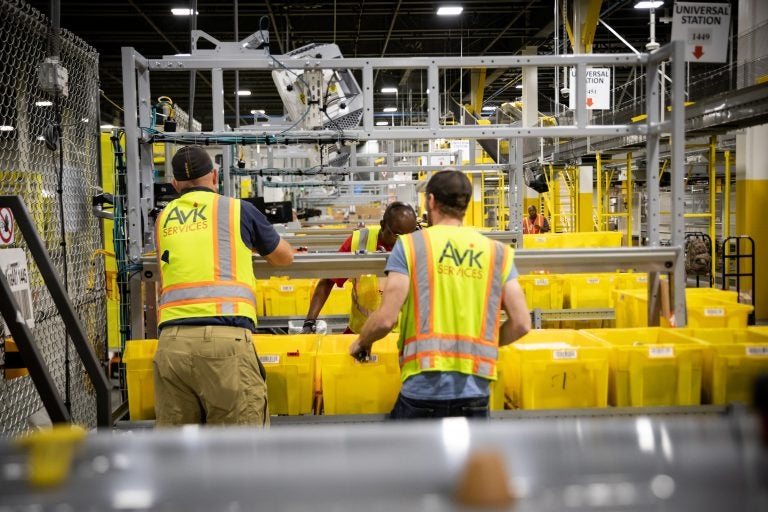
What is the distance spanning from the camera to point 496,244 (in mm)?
2760

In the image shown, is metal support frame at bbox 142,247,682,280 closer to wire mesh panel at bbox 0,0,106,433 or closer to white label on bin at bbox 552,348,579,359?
white label on bin at bbox 552,348,579,359

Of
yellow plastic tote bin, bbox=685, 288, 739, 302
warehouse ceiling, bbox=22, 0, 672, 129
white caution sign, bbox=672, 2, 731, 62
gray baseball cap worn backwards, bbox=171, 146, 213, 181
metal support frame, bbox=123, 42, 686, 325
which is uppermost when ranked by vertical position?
warehouse ceiling, bbox=22, 0, 672, 129

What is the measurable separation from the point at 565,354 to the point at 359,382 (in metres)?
1.13

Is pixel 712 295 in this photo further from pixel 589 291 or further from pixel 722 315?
pixel 589 291

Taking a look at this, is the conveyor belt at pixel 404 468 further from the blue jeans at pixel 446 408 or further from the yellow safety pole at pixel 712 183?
the yellow safety pole at pixel 712 183

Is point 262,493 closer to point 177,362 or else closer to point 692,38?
point 177,362

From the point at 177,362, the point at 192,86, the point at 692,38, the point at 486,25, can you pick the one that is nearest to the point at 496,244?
the point at 177,362

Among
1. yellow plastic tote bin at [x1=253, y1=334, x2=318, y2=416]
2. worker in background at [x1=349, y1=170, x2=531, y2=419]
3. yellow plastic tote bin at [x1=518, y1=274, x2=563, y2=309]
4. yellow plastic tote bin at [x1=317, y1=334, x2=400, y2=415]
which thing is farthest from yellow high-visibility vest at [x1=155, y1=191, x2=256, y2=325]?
yellow plastic tote bin at [x1=518, y1=274, x2=563, y2=309]

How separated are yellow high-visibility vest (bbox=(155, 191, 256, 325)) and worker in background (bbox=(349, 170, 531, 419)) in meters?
0.79

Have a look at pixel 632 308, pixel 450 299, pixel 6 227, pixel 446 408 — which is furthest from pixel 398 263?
pixel 632 308

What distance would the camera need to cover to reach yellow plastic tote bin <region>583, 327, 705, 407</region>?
352 centimetres

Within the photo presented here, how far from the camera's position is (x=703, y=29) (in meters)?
9.88

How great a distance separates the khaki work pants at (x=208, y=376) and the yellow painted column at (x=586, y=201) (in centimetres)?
1564

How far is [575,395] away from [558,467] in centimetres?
260
